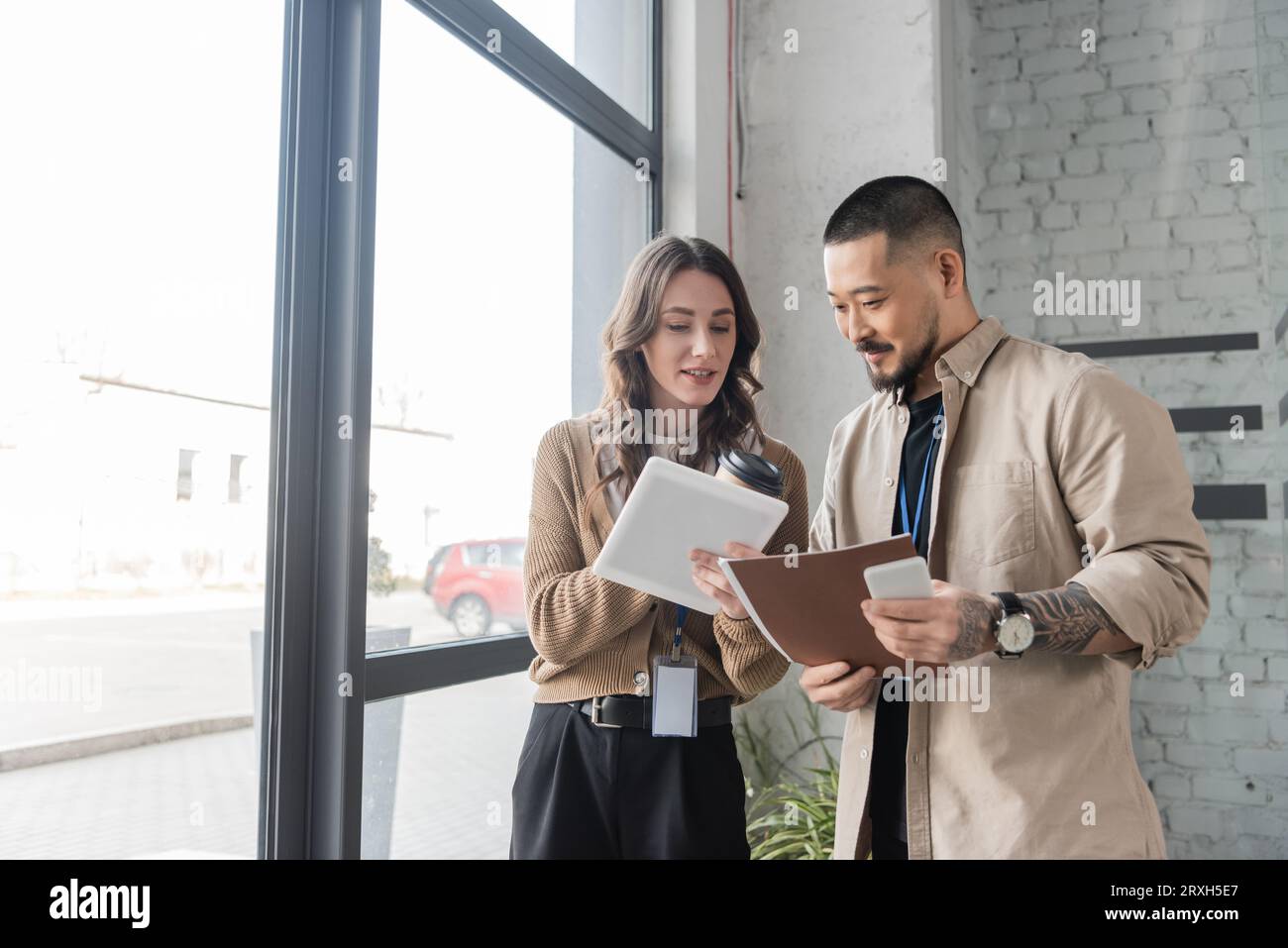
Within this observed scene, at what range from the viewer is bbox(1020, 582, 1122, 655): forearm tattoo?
1.05 metres

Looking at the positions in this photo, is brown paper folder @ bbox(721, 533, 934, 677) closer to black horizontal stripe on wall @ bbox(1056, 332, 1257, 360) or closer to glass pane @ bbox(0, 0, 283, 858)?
glass pane @ bbox(0, 0, 283, 858)

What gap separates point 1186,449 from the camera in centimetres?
270

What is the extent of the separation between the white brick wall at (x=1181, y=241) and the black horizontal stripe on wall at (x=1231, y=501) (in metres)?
0.02

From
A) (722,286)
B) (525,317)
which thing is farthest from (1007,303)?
(722,286)

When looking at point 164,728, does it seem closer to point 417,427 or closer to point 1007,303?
point 417,427

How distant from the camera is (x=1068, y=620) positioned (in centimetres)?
106

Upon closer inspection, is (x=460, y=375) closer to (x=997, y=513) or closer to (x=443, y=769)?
(x=443, y=769)

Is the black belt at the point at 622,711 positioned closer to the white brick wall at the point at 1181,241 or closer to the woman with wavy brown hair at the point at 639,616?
the woman with wavy brown hair at the point at 639,616

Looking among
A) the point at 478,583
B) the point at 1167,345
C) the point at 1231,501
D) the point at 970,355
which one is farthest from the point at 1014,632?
the point at 1167,345

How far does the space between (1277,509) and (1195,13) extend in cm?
147

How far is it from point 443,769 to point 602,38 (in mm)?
2022

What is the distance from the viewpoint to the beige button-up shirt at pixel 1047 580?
109 cm

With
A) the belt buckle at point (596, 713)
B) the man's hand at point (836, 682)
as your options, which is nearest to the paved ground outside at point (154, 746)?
the belt buckle at point (596, 713)

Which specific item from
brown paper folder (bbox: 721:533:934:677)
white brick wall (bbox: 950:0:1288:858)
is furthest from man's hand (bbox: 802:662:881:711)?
white brick wall (bbox: 950:0:1288:858)
